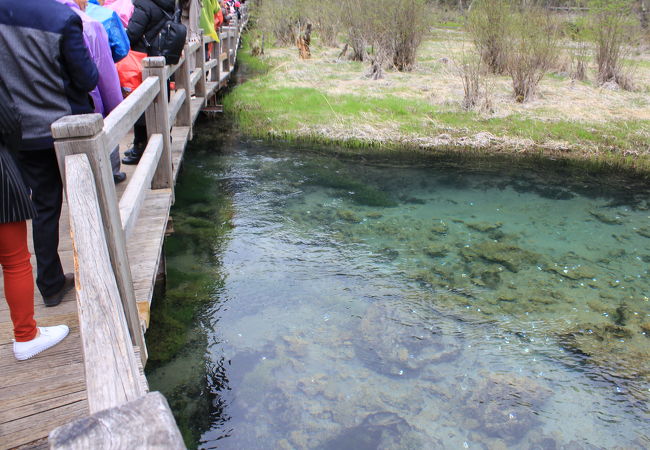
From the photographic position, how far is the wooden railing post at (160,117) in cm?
458

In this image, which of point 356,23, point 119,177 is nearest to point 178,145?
point 119,177

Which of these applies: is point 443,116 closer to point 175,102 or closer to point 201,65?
point 201,65

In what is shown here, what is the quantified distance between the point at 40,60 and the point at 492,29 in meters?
12.1

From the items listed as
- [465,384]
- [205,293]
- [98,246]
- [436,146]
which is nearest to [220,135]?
[436,146]

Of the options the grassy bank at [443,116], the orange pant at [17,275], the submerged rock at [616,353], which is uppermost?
the orange pant at [17,275]

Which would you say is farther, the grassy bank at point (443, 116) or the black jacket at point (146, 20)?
the grassy bank at point (443, 116)

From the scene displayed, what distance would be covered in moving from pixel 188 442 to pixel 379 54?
42.3ft

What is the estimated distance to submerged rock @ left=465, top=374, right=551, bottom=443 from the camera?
396 centimetres

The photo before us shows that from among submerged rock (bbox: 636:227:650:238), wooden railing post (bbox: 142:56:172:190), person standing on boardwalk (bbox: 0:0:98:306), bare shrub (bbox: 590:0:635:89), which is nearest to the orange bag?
wooden railing post (bbox: 142:56:172:190)

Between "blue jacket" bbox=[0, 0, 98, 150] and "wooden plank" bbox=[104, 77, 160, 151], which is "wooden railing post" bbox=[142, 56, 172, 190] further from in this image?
"blue jacket" bbox=[0, 0, 98, 150]

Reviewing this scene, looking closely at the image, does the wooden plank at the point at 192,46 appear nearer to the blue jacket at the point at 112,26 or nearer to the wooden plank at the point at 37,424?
the blue jacket at the point at 112,26

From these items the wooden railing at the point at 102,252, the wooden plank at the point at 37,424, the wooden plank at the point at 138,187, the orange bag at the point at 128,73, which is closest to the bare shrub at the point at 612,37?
the orange bag at the point at 128,73

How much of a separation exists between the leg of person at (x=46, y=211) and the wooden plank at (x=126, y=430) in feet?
6.41

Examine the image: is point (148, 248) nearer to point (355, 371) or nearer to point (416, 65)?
point (355, 371)
